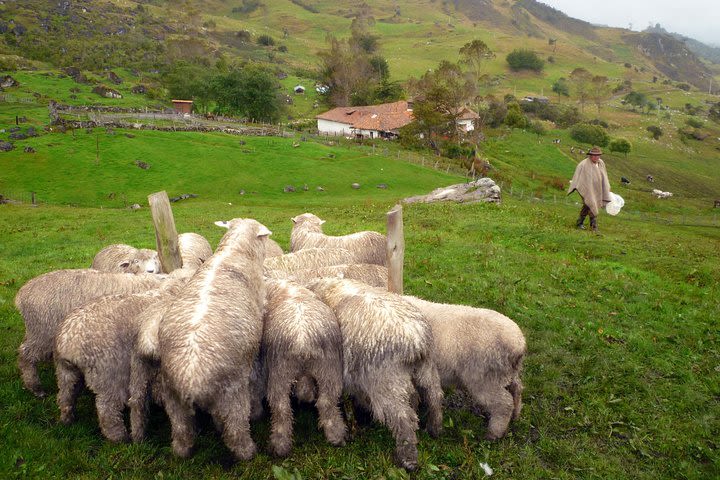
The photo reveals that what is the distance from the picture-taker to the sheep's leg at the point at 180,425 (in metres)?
5.80

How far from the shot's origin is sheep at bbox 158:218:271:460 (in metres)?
5.52

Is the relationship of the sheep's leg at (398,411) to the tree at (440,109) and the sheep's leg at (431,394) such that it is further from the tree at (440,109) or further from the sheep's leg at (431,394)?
the tree at (440,109)

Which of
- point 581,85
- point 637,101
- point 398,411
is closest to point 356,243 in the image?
point 398,411

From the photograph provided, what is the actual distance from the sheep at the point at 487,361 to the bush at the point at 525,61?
171160mm

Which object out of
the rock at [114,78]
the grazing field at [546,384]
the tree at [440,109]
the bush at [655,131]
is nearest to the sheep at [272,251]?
the grazing field at [546,384]

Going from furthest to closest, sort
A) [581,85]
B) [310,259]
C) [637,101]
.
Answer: [637,101] < [581,85] < [310,259]

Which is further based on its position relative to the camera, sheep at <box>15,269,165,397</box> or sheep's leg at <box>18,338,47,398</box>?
sheep at <box>15,269,165,397</box>

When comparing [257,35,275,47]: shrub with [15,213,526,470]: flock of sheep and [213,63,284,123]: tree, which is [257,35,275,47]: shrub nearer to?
[213,63,284,123]: tree

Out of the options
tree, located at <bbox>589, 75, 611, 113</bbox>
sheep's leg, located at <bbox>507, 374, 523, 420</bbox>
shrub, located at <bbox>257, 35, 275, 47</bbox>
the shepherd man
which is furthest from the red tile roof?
shrub, located at <bbox>257, 35, 275, 47</bbox>

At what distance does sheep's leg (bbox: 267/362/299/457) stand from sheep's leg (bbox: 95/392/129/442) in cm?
210

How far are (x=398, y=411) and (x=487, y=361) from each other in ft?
5.12

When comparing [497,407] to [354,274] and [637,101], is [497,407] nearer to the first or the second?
[354,274]

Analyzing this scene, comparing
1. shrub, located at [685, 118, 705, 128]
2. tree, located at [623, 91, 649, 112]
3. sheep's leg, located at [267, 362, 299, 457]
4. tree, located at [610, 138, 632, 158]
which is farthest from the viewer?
tree, located at [623, 91, 649, 112]

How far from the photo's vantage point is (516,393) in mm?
7012
